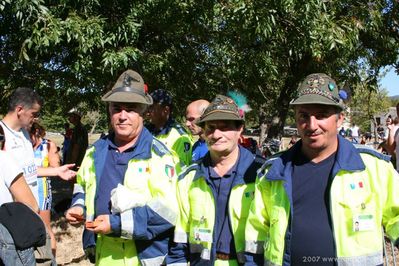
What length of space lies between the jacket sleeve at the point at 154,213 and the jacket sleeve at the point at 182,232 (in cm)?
4

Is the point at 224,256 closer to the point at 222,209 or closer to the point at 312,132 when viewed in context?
the point at 222,209

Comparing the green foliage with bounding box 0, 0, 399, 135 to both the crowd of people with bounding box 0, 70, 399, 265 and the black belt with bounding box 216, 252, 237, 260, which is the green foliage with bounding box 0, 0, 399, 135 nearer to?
the crowd of people with bounding box 0, 70, 399, 265

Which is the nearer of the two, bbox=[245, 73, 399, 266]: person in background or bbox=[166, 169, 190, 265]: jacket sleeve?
bbox=[245, 73, 399, 266]: person in background

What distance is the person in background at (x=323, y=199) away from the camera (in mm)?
2301

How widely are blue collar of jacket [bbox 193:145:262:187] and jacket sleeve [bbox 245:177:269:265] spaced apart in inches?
6.0

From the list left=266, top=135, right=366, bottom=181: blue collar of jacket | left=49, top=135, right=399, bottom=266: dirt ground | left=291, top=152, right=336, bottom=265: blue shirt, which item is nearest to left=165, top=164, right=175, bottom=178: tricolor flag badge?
left=266, top=135, right=366, bottom=181: blue collar of jacket

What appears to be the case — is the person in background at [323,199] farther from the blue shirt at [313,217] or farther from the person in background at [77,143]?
the person in background at [77,143]

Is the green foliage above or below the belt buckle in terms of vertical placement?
above

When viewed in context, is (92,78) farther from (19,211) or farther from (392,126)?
(392,126)

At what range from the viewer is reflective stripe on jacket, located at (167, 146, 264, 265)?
2635 millimetres

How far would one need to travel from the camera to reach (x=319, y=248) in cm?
233

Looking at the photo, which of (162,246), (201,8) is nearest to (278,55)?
(201,8)

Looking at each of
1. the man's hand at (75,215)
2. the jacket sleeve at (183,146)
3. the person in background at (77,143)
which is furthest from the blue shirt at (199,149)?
the person in background at (77,143)

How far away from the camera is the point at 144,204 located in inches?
109
